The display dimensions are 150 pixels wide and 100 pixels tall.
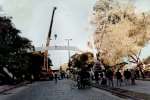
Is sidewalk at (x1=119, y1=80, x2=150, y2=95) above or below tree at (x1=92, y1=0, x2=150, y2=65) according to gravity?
below

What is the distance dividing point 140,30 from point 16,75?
27320 millimetres

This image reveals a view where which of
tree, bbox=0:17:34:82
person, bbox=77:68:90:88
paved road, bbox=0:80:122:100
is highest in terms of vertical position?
tree, bbox=0:17:34:82

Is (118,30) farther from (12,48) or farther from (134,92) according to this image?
(134,92)

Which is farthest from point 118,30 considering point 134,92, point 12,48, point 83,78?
point 134,92

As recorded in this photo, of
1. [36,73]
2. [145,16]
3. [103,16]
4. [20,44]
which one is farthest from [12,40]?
[36,73]

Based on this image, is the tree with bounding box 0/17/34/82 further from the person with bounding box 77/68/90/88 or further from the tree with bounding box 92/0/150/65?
the person with bounding box 77/68/90/88

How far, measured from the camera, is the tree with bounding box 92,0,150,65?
235ft

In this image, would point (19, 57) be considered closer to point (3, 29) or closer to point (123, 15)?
point (3, 29)

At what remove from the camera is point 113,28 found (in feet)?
237

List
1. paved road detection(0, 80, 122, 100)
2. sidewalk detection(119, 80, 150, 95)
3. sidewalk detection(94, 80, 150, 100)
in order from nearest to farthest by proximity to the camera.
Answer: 1. sidewalk detection(94, 80, 150, 100)
2. paved road detection(0, 80, 122, 100)
3. sidewalk detection(119, 80, 150, 95)

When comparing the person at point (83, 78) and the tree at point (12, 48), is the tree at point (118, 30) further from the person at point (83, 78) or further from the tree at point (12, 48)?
the person at point (83, 78)

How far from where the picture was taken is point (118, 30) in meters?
71.4

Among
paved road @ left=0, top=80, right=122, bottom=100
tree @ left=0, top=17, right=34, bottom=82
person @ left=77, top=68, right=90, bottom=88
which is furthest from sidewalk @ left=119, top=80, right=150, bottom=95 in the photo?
tree @ left=0, top=17, right=34, bottom=82

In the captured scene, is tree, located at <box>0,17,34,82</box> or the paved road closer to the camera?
the paved road
